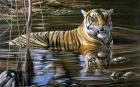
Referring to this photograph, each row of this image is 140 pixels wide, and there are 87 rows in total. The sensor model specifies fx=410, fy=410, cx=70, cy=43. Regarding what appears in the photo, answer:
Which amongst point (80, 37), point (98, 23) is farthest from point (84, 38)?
point (98, 23)

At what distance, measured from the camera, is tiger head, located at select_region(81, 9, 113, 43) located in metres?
2.57

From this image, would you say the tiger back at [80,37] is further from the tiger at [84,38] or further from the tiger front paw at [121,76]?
the tiger front paw at [121,76]

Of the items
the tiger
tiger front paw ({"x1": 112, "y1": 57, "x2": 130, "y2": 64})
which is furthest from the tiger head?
tiger front paw ({"x1": 112, "y1": 57, "x2": 130, "y2": 64})

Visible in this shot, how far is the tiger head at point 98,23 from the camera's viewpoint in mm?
2566

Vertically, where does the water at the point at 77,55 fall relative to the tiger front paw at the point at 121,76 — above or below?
above

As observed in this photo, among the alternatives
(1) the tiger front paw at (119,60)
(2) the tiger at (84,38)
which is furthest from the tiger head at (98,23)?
(1) the tiger front paw at (119,60)

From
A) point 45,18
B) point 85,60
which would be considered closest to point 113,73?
point 85,60

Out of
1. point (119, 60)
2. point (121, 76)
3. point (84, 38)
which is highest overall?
point (84, 38)

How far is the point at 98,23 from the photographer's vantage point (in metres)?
2.56

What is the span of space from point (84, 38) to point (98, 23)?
133mm

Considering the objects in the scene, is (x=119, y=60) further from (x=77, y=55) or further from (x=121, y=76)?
(x=77, y=55)

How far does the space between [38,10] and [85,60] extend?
43 cm

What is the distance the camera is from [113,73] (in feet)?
8.52

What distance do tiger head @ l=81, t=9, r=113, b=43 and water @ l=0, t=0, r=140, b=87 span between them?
0.12ft
